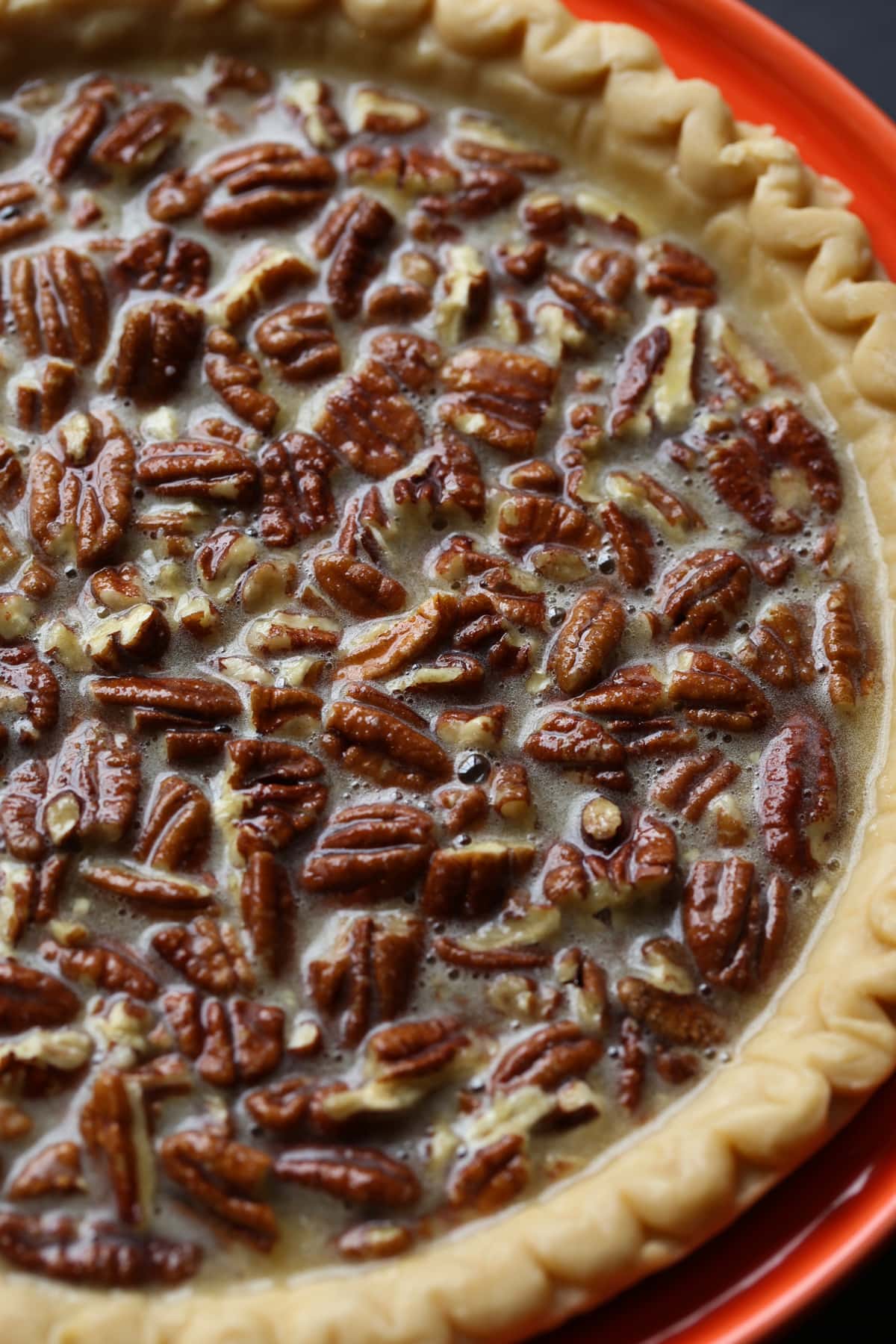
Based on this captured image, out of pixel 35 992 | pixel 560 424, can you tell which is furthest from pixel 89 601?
pixel 560 424

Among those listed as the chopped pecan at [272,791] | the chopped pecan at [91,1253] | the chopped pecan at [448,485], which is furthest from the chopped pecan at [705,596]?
the chopped pecan at [91,1253]

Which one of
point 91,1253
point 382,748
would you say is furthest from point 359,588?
point 91,1253

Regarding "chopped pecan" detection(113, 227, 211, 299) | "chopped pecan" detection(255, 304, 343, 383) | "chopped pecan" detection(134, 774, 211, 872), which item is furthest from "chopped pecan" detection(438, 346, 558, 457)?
"chopped pecan" detection(134, 774, 211, 872)

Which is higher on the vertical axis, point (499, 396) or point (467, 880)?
point (499, 396)

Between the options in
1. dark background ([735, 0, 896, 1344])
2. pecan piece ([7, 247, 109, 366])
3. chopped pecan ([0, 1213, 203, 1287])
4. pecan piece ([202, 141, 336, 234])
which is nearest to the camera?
chopped pecan ([0, 1213, 203, 1287])

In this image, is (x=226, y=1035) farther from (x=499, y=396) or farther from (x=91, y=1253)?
(x=499, y=396)

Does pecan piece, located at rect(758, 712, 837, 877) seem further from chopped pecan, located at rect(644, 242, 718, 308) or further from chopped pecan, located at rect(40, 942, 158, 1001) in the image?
chopped pecan, located at rect(40, 942, 158, 1001)
